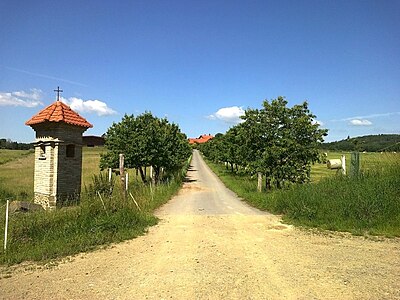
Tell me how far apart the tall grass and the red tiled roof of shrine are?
8849 mm

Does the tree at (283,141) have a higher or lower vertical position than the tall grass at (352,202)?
higher

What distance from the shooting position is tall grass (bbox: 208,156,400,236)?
9617mm

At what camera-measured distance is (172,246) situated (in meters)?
7.97

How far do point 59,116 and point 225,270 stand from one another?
9.79 m

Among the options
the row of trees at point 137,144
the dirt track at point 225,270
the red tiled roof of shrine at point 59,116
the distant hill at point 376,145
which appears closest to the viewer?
the dirt track at point 225,270

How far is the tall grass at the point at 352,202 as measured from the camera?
9.62m

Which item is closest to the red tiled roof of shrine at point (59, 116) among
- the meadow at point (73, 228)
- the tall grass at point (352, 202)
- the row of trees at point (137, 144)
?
the meadow at point (73, 228)

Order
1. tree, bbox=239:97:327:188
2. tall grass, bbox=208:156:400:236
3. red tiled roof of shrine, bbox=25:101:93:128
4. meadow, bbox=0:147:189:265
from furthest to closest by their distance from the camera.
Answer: tree, bbox=239:97:327:188 < red tiled roof of shrine, bbox=25:101:93:128 < tall grass, bbox=208:156:400:236 < meadow, bbox=0:147:189:265

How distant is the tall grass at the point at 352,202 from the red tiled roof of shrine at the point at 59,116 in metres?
8.85

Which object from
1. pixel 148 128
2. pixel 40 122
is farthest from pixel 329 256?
pixel 148 128

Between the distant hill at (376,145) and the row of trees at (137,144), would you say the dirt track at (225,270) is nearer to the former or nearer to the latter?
the distant hill at (376,145)

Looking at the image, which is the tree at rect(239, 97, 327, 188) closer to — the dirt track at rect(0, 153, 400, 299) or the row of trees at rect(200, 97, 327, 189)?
the row of trees at rect(200, 97, 327, 189)

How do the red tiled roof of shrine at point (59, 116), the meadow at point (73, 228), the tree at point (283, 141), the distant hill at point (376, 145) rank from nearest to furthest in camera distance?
the meadow at point (73, 228) < the red tiled roof of shrine at point (59, 116) < the distant hill at point (376, 145) < the tree at point (283, 141)

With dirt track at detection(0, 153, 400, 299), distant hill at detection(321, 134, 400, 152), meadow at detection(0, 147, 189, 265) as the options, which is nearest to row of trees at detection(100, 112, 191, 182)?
meadow at detection(0, 147, 189, 265)
